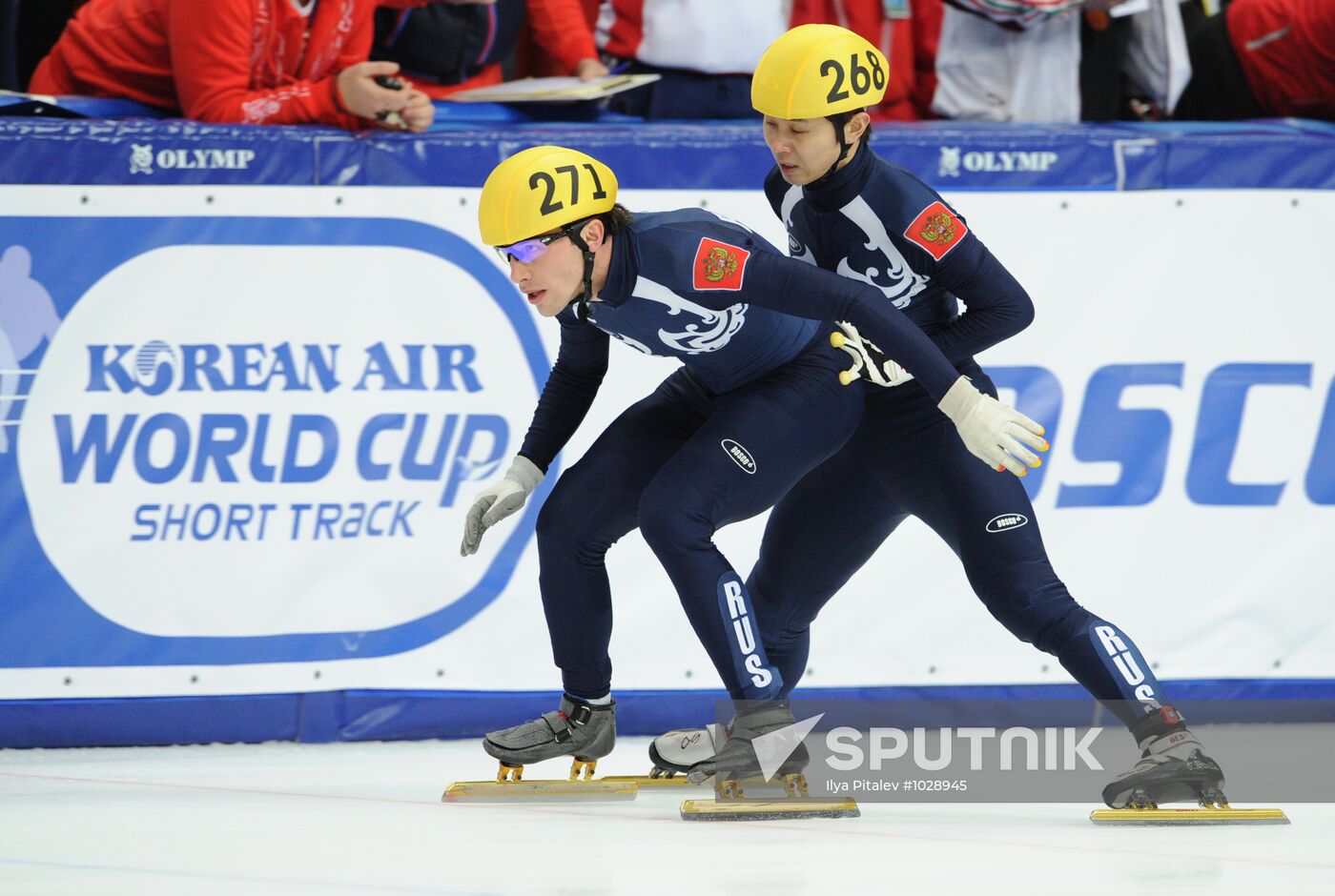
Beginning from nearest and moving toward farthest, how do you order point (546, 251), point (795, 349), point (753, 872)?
point (753, 872), point (546, 251), point (795, 349)

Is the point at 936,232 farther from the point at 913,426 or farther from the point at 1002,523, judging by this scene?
the point at 1002,523

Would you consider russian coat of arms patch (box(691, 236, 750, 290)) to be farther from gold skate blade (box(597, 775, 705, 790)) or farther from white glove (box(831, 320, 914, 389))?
gold skate blade (box(597, 775, 705, 790))

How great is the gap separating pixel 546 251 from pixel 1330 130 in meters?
3.24

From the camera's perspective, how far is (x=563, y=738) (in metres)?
3.84

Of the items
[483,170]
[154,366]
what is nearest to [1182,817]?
[483,170]

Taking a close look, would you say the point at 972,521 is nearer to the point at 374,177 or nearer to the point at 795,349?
the point at 795,349

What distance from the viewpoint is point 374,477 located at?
4.84m

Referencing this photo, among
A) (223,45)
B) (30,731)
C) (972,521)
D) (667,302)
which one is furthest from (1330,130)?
(30,731)

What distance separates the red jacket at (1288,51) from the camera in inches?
226

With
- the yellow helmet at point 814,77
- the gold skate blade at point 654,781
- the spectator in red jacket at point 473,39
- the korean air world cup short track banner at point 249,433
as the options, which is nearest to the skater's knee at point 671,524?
the gold skate blade at point 654,781

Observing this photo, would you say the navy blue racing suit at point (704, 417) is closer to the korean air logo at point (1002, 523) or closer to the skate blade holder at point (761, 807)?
the skate blade holder at point (761, 807)

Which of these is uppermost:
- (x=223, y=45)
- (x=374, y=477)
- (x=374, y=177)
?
(x=223, y=45)

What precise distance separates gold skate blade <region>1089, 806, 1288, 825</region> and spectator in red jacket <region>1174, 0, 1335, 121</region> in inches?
128

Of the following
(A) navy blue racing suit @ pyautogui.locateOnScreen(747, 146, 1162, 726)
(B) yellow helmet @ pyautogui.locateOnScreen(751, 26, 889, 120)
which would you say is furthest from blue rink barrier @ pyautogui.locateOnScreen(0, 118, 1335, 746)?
(B) yellow helmet @ pyautogui.locateOnScreen(751, 26, 889, 120)
